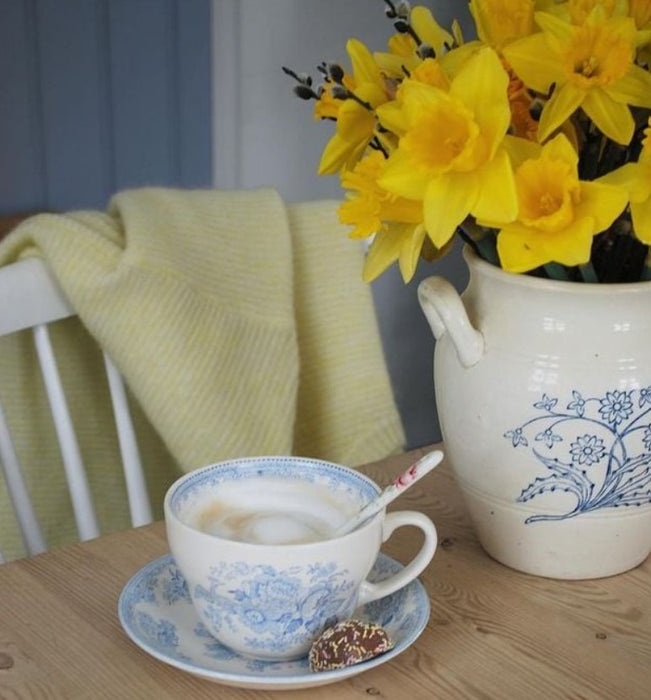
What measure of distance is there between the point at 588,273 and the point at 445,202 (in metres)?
0.12

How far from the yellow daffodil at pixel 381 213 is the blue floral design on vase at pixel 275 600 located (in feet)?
0.59

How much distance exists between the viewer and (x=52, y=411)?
105cm

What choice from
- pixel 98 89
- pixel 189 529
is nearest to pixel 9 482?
pixel 189 529

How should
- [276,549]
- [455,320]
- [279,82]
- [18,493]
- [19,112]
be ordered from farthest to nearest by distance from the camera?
[279,82] → [19,112] → [18,493] → [455,320] → [276,549]

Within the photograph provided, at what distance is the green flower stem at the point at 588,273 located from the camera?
73 cm

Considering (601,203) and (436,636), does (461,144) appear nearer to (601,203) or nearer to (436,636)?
(601,203)

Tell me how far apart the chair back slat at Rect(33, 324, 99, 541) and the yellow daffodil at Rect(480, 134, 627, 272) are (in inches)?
19.5

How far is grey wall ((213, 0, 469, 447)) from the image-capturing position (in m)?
2.17

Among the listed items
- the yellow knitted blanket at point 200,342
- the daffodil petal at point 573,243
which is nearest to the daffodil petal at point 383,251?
the daffodil petal at point 573,243

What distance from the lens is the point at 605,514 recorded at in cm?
77

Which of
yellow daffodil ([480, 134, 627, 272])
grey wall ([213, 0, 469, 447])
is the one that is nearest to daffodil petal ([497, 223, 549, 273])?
yellow daffodil ([480, 134, 627, 272])

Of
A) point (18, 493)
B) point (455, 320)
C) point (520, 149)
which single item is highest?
point (520, 149)

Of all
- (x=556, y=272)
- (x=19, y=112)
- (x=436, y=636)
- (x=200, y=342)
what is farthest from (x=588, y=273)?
(x=19, y=112)

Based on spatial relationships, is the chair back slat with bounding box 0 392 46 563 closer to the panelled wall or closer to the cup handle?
the cup handle
